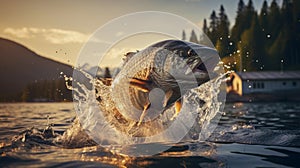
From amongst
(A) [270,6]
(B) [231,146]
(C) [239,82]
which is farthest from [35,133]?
(A) [270,6]

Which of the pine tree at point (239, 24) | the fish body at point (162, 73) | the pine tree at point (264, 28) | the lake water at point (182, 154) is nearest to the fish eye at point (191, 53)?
the fish body at point (162, 73)

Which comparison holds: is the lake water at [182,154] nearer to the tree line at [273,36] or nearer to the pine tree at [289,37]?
the tree line at [273,36]

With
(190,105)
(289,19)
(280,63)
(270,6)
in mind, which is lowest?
(190,105)

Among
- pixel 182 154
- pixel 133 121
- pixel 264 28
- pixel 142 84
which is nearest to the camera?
pixel 182 154

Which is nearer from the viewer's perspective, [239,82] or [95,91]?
[95,91]

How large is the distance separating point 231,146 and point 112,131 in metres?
2.67

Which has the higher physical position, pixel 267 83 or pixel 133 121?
pixel 267 83

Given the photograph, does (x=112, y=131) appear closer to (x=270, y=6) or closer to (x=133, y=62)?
(x=133, y=62)

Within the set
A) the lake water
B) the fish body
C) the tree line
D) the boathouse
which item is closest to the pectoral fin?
the fish body

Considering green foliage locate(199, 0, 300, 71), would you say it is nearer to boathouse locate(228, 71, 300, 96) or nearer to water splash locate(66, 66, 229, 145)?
boathouse locate(228, 71, 300, 96)

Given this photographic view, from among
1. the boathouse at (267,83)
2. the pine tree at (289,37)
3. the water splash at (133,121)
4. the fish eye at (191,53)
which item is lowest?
the water splash at (133,121)

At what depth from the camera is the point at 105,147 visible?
530 cm

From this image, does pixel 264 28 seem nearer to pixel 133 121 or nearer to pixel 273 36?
pixel 273 36

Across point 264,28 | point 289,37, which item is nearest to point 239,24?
point 264,28
